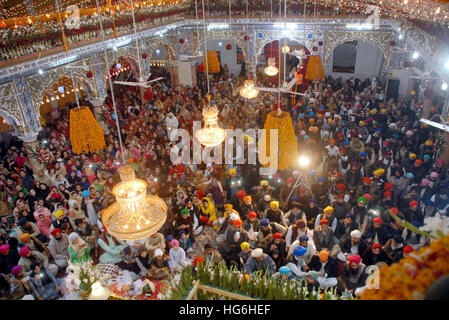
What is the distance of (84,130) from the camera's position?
7363mm

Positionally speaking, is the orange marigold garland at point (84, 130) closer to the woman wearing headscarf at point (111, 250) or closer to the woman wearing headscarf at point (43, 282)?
the woman wearing headscarf at point (111, 250)

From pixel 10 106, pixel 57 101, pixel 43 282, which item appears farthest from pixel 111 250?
pixel 57 101

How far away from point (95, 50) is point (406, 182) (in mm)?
9779

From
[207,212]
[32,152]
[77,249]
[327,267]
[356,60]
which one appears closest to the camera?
[327,267]

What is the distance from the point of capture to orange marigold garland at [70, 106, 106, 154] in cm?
721

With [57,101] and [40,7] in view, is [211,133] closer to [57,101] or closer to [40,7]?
[40,7]

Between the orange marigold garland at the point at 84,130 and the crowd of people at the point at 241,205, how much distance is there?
3.12 feet

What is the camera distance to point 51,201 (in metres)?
7.82

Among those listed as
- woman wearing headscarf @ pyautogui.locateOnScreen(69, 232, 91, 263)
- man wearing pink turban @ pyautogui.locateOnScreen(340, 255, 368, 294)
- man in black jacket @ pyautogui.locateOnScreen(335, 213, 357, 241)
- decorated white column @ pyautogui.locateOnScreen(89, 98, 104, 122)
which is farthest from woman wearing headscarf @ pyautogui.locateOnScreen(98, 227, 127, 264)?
decorated white column @ pyautogui.locateOnScreen(89, 98, 104, 122)

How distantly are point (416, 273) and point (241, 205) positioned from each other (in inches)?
231

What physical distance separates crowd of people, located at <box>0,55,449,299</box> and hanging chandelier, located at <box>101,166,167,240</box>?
1.37 ft

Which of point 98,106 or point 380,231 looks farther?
point 98,106

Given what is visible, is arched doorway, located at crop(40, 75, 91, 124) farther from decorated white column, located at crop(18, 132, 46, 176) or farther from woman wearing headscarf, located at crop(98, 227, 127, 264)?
woman wearing headscarf, located at crop(98, 227, 127, 264)
